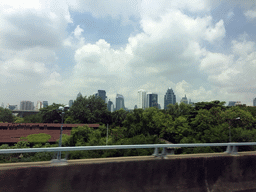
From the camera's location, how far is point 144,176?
392cm

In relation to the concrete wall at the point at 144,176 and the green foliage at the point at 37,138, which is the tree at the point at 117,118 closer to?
the green foliage at the point at 37,138

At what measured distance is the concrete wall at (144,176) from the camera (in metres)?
3.24

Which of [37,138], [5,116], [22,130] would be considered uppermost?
[5,116]

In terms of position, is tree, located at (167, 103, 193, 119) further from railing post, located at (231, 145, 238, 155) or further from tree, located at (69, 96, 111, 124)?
railing post, located at (231, 145, 238, 155)

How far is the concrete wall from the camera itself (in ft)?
10.6

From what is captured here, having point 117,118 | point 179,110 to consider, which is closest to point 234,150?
point 117,118

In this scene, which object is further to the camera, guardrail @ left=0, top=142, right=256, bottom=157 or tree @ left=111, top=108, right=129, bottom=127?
tree @ left=111, top=108, right=129, bottom=127

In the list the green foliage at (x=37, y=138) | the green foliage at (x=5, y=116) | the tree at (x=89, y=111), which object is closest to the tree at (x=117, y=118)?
the tree at (x=89, y=111)

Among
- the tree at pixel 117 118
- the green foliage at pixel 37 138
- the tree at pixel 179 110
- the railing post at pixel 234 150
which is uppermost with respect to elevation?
the tree at pixel 179 110

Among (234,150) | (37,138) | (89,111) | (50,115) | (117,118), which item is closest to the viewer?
(234,150)

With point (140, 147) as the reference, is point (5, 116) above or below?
below

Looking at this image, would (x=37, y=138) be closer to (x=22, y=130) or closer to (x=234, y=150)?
(x=22, y=130)

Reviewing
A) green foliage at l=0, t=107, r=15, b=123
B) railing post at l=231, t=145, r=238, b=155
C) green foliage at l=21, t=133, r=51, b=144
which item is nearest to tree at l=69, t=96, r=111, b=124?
green foliage at l=21, t=133, r=51, b=144

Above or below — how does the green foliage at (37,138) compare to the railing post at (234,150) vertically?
below
